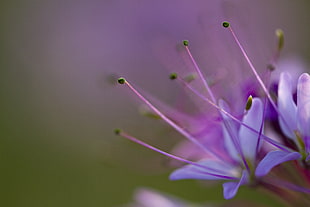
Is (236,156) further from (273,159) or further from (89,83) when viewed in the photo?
(89,83)

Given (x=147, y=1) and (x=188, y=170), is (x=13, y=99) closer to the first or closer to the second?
(x=147, y=1)

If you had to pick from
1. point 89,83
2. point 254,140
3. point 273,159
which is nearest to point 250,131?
point 254,140

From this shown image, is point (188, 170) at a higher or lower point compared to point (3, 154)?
lower

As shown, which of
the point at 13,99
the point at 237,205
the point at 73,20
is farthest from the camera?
the point at 73,20

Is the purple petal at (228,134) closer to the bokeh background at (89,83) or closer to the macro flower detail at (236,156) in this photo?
the macro flower detail at (236,156)

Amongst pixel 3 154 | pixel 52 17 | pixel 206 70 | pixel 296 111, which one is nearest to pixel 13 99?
pixel 3 154

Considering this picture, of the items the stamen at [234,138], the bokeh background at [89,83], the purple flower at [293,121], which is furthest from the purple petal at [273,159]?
the bokeh background at [89,83]
